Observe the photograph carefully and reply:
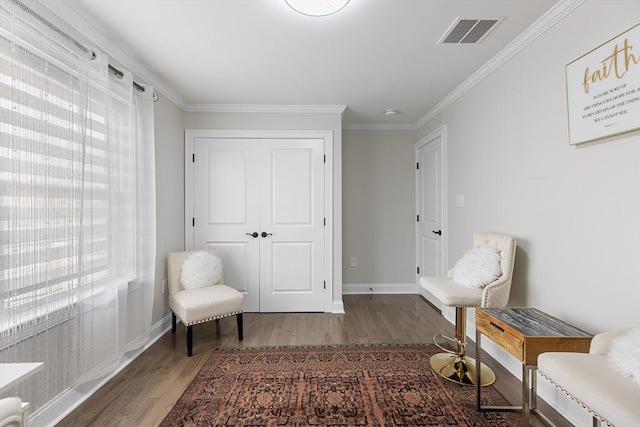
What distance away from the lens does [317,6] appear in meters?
1.64

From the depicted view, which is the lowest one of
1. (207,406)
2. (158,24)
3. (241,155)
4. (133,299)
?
(207,406)

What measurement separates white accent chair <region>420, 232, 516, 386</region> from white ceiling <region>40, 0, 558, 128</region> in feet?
4.82

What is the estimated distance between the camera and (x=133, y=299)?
2.35 m

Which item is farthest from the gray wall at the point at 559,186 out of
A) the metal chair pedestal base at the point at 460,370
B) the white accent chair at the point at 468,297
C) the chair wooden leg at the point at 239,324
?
the chair wooden leg at the point at 239,324

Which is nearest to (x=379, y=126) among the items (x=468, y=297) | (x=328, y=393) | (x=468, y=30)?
(x=468, y=30)

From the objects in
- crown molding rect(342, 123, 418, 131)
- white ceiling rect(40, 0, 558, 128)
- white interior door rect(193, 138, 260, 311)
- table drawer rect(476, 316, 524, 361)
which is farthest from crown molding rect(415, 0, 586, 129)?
white interior door rect(193, 138, 260, 311)

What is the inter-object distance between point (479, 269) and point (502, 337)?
0.60 meters

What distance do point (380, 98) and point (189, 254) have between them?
2577mm

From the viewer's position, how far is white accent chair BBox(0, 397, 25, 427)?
2.80ft

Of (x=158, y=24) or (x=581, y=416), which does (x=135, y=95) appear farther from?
(x=581, y=416)

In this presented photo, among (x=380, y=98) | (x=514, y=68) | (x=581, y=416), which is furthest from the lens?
(x=380, y=98)

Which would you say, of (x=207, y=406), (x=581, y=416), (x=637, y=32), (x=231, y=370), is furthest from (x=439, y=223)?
(x=207, y=406)

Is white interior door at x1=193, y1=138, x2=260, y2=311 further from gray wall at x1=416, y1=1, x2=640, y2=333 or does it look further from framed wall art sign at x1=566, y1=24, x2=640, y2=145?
framed wall art sign at x1=566, y1=24, x2=640, y2=145

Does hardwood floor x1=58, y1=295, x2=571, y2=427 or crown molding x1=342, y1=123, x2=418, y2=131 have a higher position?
crown molding x1=342, y1=123, x2=418, y2=131
